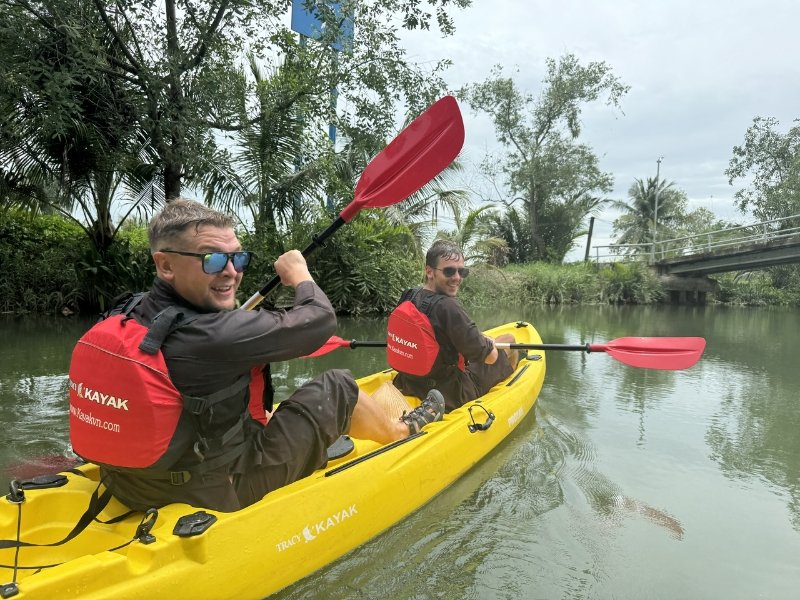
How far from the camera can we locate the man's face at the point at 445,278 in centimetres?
396

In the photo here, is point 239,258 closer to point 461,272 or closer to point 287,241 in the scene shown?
point 461,272

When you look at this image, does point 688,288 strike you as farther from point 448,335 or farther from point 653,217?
point 448,335

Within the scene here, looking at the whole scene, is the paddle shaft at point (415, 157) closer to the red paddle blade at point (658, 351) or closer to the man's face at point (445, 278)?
the man's face at point (445, 278)

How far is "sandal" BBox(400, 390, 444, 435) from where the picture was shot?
338cm

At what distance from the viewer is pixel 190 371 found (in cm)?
186

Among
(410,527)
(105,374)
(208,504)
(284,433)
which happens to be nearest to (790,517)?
(410,527)

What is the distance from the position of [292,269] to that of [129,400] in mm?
814

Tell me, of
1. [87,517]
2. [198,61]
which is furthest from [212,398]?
[198,61]

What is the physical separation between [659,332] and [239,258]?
12.2 meters

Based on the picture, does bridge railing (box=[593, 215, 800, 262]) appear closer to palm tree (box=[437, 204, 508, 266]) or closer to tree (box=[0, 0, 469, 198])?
palm tree (box=[437, 204, 508, 266])

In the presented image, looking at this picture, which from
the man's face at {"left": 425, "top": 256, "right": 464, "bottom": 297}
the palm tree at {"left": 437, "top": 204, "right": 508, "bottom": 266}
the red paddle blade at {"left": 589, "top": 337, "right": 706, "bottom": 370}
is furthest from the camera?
the palm tree at {"left": 437, "top": 204, "right": 508, "bottom": 266}

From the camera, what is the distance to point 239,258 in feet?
6.64

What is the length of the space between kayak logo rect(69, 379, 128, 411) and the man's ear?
43cm

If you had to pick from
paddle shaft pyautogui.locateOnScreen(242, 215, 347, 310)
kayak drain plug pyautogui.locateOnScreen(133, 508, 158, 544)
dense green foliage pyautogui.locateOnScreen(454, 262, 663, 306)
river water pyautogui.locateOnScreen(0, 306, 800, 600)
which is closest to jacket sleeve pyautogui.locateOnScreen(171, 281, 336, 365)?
kayak drain plug pyautogui.locateOnScreen(133, 508, 158, 544)
